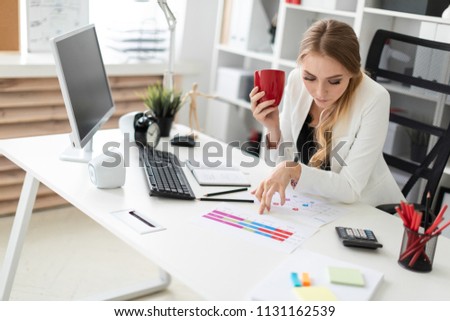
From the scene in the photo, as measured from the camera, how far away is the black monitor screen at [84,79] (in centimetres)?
192

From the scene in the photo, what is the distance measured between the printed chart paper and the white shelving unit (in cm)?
97

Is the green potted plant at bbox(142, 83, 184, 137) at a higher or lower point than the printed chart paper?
higher

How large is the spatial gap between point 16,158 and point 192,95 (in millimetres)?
833

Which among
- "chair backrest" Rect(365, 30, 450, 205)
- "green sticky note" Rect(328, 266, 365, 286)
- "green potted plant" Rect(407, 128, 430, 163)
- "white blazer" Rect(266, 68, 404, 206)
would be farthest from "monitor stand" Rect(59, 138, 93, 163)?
"green potted plant" Rect(407, 128, 430, 163)

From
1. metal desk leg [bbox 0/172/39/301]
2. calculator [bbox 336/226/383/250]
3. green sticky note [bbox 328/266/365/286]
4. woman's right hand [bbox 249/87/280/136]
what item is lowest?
metal desk leg [bbox 0/172/39/301]

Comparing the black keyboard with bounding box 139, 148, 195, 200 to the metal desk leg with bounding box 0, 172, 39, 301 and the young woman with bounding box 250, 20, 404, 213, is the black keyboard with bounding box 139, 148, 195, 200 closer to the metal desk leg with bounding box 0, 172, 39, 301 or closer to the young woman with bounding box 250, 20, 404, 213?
the young woman with bounding box 250, 20, 404, 213

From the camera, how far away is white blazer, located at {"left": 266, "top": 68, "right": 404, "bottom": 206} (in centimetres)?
191

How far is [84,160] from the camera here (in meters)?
2.08

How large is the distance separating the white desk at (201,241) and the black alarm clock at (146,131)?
0.15 meters

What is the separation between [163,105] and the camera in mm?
2451

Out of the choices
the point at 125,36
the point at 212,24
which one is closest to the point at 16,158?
the point at 125,36

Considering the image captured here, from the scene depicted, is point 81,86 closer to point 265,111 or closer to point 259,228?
point 265,111

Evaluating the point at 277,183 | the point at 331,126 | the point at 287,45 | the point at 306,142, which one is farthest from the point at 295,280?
the point at 287,45
